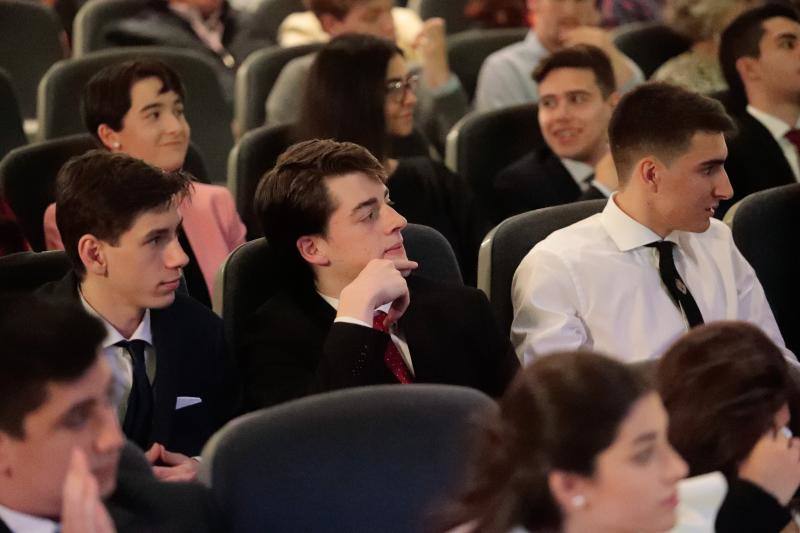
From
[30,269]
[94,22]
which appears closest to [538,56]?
[94,22]

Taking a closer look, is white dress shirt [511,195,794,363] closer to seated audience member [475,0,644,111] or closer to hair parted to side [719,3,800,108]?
hair parted to side [719,3,800,108]

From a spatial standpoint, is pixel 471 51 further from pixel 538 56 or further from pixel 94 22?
pixel 94 22

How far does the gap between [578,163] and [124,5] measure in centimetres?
233

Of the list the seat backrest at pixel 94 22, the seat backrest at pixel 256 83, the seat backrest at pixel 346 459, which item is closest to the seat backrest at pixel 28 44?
the seat backrest at pixel 94 22

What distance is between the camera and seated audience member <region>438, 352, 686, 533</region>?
69.6 inches

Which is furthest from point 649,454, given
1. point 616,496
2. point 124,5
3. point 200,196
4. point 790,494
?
point 124,5

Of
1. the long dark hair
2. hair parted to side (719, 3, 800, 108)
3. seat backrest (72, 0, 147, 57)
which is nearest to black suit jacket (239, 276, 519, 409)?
the long dark hair

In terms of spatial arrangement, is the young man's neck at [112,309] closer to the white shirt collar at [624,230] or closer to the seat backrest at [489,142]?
the white shirt collar at [624,230]

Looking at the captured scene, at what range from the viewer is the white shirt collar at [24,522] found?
6.10 ft

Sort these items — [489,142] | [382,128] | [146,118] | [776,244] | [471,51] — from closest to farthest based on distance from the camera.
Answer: [776,244]
[146,118]
[382,128]
[489,142]
[471,51]

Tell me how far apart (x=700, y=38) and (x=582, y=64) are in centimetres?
126

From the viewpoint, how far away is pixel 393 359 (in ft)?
9.21

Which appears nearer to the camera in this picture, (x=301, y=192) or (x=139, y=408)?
(x=139, y=408)

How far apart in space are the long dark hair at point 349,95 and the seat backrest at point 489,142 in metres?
0.33
